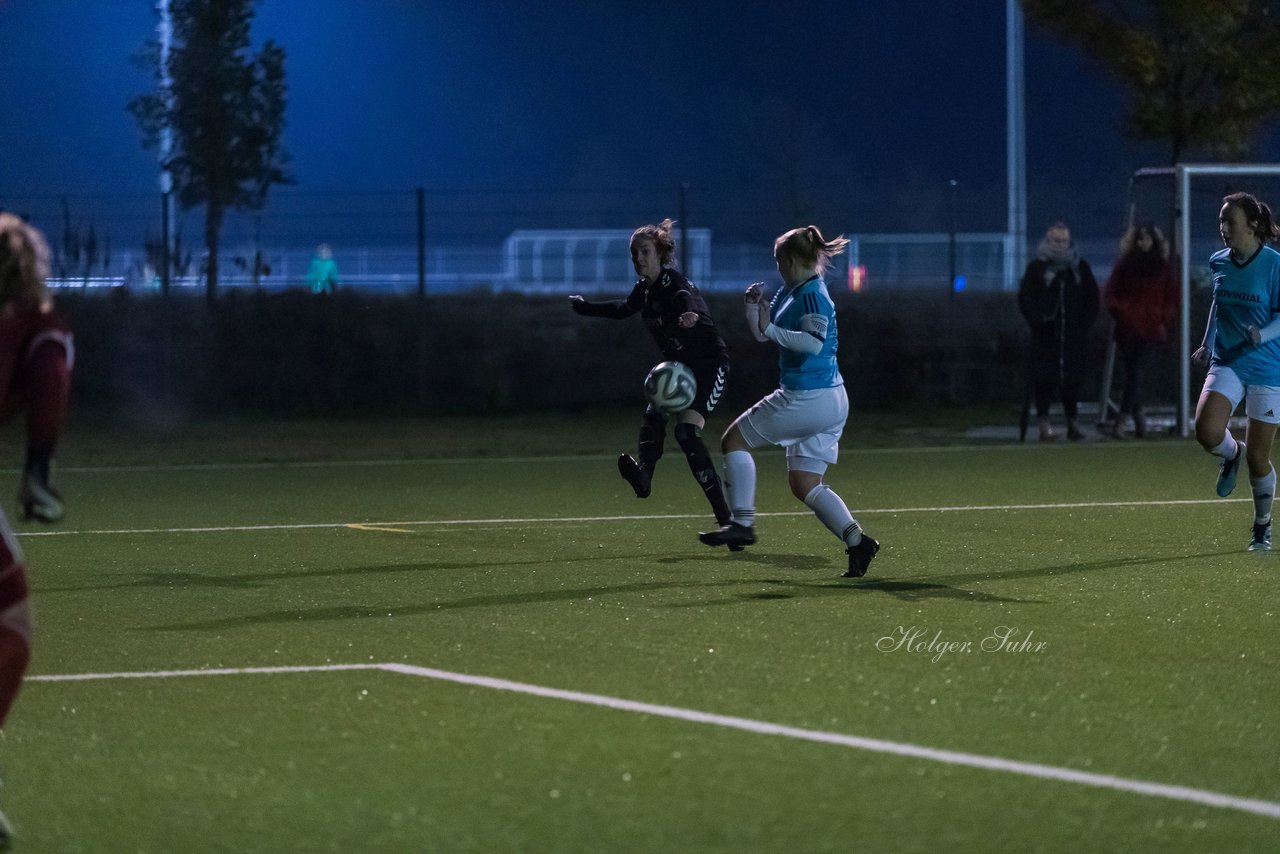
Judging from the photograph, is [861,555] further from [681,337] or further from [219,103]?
[219,103]

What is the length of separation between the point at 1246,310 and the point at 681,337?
3040mm

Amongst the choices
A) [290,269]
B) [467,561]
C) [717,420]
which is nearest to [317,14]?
[290,269]

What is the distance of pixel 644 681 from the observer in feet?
22.4

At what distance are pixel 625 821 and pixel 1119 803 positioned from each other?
49.2 inches

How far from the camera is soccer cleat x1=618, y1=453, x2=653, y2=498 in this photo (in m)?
11.1

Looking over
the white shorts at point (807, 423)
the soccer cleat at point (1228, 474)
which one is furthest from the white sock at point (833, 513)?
the soccer cleat at point (1228, 474)

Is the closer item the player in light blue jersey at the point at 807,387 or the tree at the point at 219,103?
the player in light blue jersey at the point at 807,387

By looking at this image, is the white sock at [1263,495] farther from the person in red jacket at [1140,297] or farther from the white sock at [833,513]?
the person in red jacket at [1140,297]

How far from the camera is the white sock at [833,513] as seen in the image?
9336 millimetres

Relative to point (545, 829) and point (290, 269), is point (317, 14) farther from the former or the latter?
point (545, 829)

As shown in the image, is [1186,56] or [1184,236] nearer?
[1184,236]

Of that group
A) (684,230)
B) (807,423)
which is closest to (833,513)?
(807,423)

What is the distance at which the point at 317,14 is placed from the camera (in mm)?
33781

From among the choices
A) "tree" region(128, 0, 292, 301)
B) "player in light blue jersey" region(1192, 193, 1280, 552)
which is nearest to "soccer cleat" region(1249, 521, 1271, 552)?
"player in light blue jersey" region(1192, 193, 1280, 552)
